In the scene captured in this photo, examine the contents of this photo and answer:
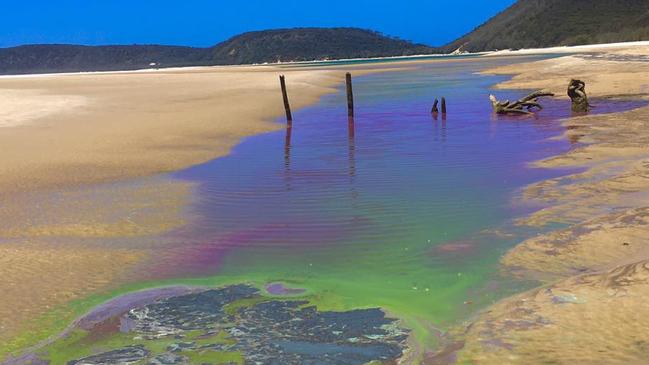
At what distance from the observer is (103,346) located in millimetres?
5293

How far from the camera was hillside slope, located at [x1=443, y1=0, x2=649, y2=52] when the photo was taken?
127500 mm

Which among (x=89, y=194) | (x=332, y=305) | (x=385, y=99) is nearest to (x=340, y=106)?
(x=385, y=99)

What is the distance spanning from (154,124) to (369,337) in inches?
655

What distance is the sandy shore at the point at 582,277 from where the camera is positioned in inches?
185

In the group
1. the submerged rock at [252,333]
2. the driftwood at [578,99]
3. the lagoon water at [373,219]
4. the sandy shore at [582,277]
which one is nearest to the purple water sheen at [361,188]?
the lagoon water at [373,219]

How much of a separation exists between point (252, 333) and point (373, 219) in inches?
150

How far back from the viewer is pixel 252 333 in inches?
212

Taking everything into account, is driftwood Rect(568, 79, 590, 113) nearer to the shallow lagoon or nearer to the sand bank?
the shallow lagoon

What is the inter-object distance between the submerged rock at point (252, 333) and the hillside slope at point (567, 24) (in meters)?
121

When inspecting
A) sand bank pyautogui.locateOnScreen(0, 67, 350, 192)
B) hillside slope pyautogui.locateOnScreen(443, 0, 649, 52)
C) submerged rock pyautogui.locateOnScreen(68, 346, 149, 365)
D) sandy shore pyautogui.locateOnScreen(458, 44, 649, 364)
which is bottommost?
submerged rock pyautogui.locateOnScreen(68, 346, 149, 365)

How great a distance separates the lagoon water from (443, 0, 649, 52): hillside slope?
11199 centimetres

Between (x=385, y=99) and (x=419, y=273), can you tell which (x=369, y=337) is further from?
(x=385, y=99)

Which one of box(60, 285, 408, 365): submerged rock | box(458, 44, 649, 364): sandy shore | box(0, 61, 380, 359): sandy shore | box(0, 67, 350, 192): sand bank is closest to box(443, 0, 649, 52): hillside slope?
box(0, 67, 350, 192): sand bank

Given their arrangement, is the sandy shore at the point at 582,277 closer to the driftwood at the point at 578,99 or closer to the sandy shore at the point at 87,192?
the sandy shore at the point at 87,192
